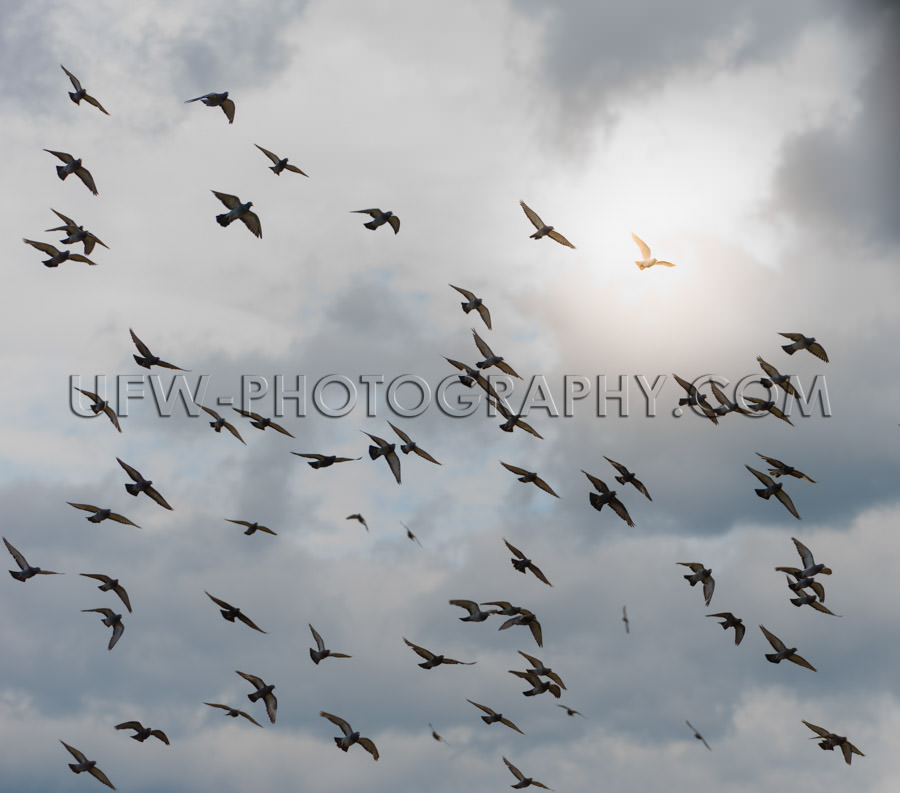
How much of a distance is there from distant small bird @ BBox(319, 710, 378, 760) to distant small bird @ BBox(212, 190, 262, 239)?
82.9ft

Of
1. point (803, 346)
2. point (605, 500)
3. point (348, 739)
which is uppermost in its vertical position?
point (803, 346)

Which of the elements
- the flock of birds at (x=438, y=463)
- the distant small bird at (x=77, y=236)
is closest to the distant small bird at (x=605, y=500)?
the flock of birds at (x=438, y=463)

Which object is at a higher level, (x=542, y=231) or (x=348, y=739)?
(x=542, y=231)

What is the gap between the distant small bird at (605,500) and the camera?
6000 centimetres

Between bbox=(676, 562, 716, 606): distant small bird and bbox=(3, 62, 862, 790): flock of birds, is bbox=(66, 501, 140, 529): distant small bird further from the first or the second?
bbox=(676, 562, 716, 606): distant small bird

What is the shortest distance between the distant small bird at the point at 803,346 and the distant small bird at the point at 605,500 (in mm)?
12735

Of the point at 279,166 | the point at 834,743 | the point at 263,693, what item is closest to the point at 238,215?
the point at 279,166

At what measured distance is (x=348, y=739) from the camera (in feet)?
195

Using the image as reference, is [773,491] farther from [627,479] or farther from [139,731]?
[139,731]

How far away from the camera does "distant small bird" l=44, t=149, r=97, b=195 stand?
194 ft

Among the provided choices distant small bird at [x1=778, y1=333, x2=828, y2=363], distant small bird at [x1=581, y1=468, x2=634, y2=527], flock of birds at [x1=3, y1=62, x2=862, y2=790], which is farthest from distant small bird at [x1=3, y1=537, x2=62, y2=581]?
distant small bird at [x1=778, y1=333, x2=828, y2=363]

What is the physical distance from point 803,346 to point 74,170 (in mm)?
40783

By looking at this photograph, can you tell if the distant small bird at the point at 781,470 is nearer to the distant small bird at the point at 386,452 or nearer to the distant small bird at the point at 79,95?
the distant small bird at the point at 386,452

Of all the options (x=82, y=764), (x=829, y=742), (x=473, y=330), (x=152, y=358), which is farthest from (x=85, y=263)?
(x=829, y=742)
